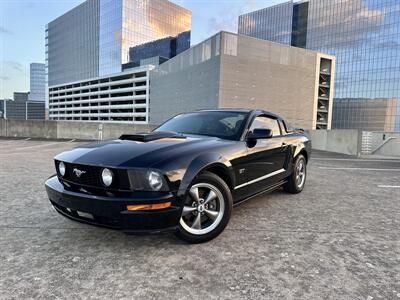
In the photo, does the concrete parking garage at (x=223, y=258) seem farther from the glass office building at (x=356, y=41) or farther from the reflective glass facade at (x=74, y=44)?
the reflective glass facade at (x=74, y=44)

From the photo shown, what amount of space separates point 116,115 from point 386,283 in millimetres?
87502

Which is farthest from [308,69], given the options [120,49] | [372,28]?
[120,49]

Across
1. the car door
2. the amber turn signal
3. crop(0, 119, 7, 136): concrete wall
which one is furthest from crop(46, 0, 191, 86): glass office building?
the amber turn signal

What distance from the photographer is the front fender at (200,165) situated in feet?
8.70

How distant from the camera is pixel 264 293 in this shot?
2.11 meters

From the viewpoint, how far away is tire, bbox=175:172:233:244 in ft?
9.23

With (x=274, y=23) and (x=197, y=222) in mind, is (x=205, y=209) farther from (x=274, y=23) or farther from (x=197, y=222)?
(x=274, y=23)

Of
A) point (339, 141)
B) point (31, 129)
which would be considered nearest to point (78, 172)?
point (339, 141)

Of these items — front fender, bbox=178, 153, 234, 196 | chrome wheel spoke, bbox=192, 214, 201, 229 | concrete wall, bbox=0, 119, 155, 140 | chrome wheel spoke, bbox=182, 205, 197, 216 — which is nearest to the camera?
front fender, bbox=178, 153, 234, 196

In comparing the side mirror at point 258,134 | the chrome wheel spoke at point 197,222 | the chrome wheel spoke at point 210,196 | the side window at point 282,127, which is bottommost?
the chrome wheel spoke at point 197,222

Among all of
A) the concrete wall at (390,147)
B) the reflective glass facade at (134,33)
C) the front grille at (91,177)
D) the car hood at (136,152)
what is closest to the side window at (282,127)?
the car hood at (136,152)

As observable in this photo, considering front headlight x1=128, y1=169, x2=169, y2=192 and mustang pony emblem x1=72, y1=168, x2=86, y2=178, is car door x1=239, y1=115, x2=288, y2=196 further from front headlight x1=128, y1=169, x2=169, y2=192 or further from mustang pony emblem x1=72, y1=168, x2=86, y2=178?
mustang pony emblem x1=72, y1=168, x2=86, y2=178

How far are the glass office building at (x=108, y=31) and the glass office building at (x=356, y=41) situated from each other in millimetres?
38456

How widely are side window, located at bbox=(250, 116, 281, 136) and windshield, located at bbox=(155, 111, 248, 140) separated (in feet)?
0.61
